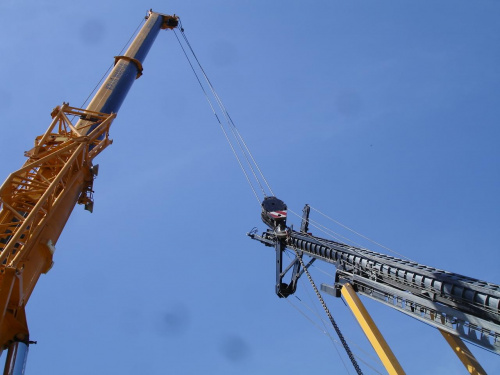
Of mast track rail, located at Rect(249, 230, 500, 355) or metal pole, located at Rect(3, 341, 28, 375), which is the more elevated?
mast track rail, located at Rect(249, 230, 500, 355)

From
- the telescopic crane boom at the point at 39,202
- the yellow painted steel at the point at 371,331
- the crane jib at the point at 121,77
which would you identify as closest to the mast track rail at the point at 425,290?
the yellow painted steel at the point at 371,331

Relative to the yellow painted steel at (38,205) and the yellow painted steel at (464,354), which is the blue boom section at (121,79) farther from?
the yellow painted steel at (464,354)

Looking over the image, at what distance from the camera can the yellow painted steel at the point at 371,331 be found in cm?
965

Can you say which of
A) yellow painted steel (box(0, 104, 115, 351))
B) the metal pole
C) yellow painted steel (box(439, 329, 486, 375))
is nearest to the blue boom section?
yellow painted steel (box(0, 104, 115, 351))

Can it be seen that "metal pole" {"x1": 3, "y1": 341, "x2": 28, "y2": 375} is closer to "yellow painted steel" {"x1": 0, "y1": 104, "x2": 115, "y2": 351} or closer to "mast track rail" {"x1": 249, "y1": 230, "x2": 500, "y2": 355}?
"yellow painted steel" {"x1": 0, "y1": 104, "x2": 115, "y2": 351}

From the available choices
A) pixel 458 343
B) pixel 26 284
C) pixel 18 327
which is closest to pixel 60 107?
pixel 26 284

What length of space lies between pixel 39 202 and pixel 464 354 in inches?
402

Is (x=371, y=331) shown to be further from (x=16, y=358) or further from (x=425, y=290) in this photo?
(x=16, y=358)

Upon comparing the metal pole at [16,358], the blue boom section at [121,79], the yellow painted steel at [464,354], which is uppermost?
the blue boom section at [121,79]

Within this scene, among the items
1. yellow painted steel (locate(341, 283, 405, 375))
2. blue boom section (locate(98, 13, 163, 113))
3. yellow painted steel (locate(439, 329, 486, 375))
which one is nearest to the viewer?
yellow painted steel (locate(341, 283, 405, 375))

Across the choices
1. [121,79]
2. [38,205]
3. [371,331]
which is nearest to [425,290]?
[371,331]

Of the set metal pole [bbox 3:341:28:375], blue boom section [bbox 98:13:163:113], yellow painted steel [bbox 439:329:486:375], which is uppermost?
blue boom section [bbox 98:13:163:113]

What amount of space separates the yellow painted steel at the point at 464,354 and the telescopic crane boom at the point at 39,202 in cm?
927

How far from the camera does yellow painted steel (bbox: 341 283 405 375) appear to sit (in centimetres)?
965
